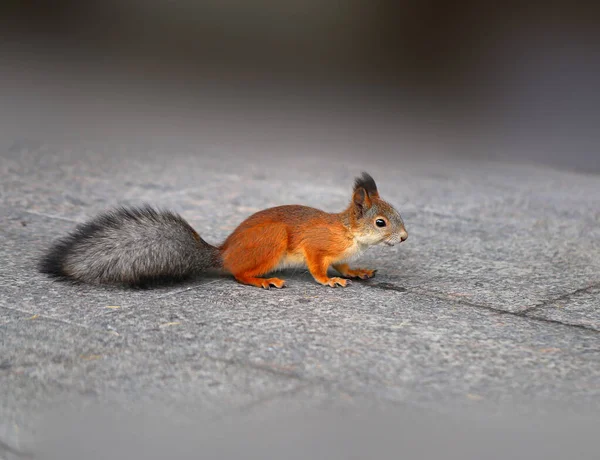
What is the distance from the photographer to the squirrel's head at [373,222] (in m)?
4.82

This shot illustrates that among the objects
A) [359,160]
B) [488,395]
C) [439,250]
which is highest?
[359,160]

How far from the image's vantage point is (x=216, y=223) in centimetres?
665

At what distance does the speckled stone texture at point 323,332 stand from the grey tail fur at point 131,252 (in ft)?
0.32

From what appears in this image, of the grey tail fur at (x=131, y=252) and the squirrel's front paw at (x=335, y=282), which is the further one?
the squirrel's front paw at (x=335, y=282)

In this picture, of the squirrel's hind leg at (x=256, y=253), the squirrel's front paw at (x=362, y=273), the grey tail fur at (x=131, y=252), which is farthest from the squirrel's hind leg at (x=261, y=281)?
the squirrel's front paw at (x=362, y=273)

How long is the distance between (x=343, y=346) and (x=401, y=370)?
1.16 ft

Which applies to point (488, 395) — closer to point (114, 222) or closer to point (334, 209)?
point (114, 222)

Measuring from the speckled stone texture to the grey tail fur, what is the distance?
3.8 inches

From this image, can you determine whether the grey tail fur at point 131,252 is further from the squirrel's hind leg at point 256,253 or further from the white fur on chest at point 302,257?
the white fur on chest at point 302,257

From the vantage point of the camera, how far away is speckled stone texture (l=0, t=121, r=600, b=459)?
341cm

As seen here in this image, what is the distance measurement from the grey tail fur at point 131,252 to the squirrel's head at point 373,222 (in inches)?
33.9

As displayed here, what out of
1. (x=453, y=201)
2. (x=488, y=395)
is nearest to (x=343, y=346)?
(x=488, y=395)

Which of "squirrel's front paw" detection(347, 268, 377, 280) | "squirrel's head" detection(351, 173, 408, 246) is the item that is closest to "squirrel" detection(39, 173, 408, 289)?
"squirrel's head" detection(351, 173, 408, 246)

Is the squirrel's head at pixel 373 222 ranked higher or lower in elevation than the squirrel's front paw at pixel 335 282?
higher
